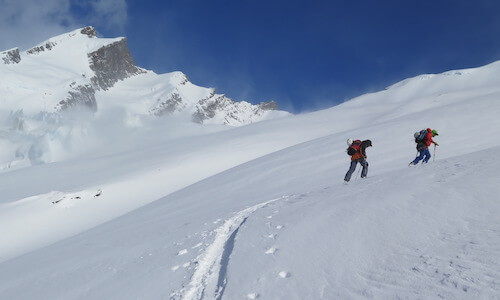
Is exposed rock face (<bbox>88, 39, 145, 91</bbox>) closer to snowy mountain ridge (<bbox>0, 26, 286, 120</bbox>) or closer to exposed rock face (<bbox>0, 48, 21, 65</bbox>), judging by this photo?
snowy mountain ridge (<bbox>0, 26, 286, 120</bbox>)

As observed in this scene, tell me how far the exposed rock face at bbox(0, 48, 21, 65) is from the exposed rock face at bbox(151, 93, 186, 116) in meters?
57.9

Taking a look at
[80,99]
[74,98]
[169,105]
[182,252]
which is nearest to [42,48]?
[80,99]

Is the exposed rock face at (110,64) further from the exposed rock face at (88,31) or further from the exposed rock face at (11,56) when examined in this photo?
the exposed rock face at (11,56)

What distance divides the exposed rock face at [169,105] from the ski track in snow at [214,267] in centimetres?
16043

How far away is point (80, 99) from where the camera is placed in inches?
5920

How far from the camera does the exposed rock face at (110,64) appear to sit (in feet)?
591

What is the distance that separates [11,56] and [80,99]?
32534 mm

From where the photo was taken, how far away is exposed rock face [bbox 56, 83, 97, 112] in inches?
5510

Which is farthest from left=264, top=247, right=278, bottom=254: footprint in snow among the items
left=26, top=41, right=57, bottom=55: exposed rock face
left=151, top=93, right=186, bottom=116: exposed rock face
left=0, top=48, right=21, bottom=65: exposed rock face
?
left=26, top=41, right=57, bottom=55: exposed rock face

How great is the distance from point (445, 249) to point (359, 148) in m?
7.08

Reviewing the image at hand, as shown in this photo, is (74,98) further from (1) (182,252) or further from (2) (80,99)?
(1) (182,252)

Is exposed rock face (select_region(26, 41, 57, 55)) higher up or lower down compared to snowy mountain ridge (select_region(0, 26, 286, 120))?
higher up

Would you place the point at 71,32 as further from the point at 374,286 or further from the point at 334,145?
the point at 374,286

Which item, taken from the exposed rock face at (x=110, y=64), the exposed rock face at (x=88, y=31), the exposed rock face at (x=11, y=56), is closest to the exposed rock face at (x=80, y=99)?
the exposed rock face at (x=110, y=64)
